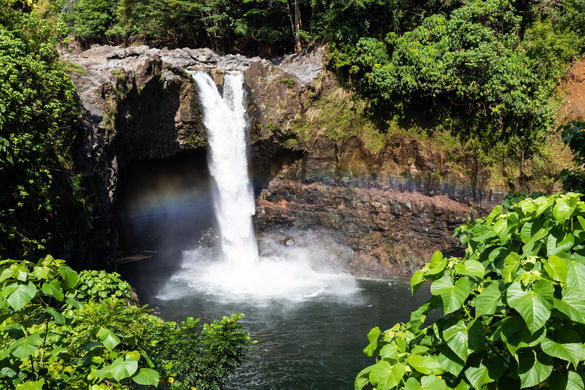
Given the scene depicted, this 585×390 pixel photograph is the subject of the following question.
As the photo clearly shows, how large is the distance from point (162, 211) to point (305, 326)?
11.3 meters

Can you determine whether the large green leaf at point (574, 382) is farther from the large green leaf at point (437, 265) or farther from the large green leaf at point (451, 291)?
the large green leaf at point (437, 265)

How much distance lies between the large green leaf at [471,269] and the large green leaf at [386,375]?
634 mm

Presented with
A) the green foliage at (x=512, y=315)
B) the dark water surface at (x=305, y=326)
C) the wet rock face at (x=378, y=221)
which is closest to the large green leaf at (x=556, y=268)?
the green foliage at (x=512, y=315)

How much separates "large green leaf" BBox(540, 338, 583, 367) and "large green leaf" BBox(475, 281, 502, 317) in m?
0.27

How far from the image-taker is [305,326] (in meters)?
12.2

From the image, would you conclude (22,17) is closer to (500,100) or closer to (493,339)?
(493,339)

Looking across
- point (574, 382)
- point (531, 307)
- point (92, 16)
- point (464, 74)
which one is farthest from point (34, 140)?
point (92, 16)

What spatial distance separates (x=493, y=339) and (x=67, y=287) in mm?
2522

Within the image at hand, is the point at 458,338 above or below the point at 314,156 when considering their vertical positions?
below

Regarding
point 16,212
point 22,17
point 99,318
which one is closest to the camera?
point 99,318

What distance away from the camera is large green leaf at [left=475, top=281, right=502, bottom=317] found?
2.02 m

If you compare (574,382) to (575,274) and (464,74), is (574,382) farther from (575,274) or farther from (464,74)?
(464,74)

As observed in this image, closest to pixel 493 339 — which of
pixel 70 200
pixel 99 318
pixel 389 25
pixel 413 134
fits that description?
pixel 99 318

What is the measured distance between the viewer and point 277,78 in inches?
722
